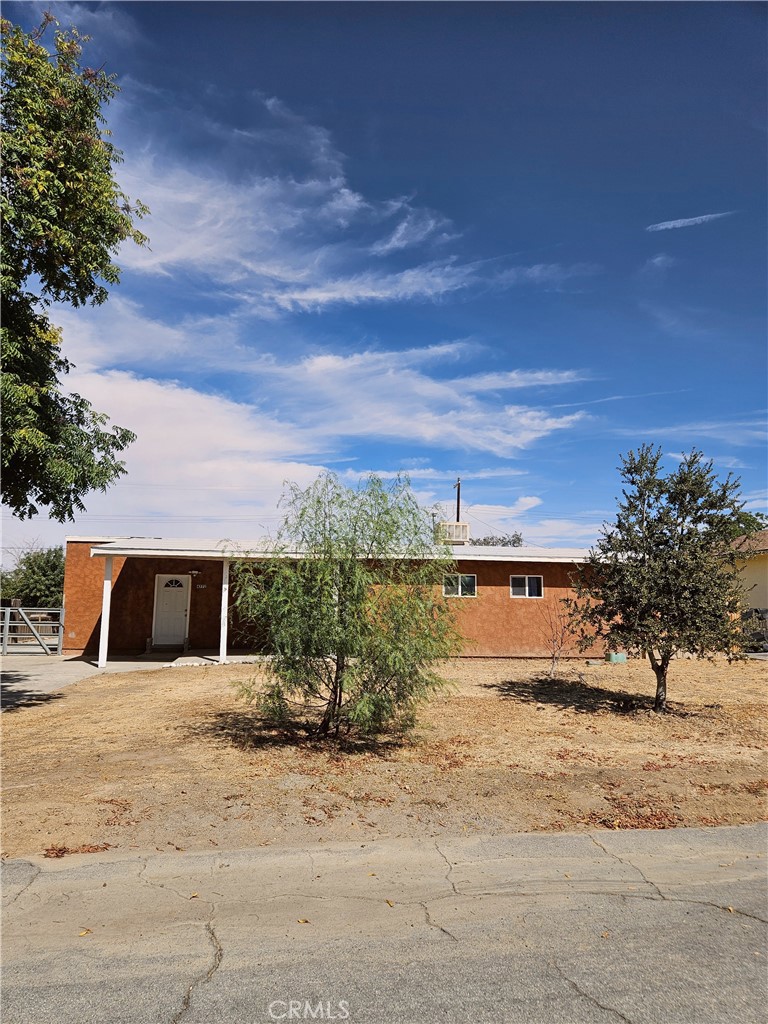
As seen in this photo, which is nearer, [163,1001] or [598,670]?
[163,1001]

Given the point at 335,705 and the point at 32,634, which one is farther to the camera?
the point at 32,634

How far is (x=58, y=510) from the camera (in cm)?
1012

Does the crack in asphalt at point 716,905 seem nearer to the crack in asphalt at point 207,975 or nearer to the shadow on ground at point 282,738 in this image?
the crack in asphalt at point 207,975

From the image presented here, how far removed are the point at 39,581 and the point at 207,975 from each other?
2902 cm

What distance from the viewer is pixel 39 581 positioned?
1128 inches

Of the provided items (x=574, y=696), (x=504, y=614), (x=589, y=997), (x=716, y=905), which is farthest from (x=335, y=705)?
(x=504, y=614)

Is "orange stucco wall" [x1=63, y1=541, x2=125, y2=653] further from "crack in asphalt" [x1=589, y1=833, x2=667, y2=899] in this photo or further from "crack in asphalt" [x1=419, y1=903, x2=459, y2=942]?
"crack in asphalt" [x1=419, y1=903, x2=459, y2=942]

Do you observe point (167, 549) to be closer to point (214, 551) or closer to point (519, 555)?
point (214, 551)

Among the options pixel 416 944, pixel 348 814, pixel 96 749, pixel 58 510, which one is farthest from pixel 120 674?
pixel 416 944

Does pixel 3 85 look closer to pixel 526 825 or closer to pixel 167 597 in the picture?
pixel 526 825

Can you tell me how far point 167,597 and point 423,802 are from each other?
16087 mm

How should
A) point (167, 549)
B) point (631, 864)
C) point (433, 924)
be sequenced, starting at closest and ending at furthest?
point (433, 924) → point (631, 864) → point (167, 549)

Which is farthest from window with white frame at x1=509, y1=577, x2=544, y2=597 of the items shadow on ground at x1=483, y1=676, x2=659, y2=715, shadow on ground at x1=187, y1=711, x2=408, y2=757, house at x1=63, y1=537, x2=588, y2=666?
shadow on ground at x1=187, y1=711, x2=408, y2=757

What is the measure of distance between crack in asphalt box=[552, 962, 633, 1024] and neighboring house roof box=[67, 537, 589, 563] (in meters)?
13.4
